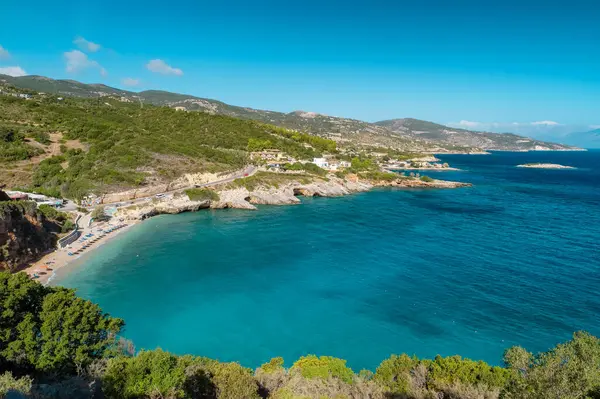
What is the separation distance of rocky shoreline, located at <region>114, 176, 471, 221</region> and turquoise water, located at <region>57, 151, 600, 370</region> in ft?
6.44

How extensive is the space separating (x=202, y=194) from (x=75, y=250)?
19624mm

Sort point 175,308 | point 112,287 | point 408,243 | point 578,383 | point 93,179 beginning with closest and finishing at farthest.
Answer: point 578,383, point 175,308, point 112,287, point 408,243, point 93,179

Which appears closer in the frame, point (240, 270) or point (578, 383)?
point (578, 383)

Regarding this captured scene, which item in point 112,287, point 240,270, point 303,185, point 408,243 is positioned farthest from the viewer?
point 303,185

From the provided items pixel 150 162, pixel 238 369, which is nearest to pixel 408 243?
pixel 238 369

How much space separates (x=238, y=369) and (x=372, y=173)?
67.6 metres

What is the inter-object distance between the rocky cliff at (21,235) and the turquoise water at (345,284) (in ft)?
11.5

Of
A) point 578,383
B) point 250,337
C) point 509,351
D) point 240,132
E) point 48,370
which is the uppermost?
point 240,132

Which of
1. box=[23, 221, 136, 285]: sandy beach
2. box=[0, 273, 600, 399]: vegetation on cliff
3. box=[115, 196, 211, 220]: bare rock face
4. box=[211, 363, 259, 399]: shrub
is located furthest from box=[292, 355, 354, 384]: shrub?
box=[115, 196, 211, 220]: bare rock face

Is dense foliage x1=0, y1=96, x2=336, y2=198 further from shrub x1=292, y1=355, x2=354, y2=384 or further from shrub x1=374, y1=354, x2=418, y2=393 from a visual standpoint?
shrub x1=374, y1=354, x2=418, y2=393

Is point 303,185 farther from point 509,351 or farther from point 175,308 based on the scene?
point 509,351

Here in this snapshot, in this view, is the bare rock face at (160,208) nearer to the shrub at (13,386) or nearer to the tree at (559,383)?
the shrub at (13,386)

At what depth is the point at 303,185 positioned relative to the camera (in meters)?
57.7

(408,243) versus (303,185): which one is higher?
(303,185)
